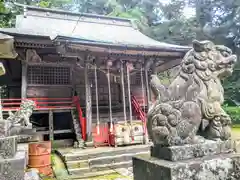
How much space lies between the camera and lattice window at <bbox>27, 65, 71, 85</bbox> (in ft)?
28.8

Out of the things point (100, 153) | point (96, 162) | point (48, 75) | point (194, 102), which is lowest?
point (96, 162)

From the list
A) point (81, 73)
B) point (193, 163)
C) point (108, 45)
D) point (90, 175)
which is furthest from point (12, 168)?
point (81, 73)

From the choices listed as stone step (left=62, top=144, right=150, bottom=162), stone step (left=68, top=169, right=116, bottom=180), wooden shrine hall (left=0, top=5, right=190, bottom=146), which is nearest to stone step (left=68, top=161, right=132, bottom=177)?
stone step (left=68, top=169, right=116, bottom=180)

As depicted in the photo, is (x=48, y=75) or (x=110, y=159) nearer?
(x=110, y=159)

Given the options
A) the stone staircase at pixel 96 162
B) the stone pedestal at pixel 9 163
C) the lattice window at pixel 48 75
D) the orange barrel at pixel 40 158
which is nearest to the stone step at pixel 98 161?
the stone staircase at pixel 96 162

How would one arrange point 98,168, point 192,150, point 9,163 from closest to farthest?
point 192,150
point 9,163
point 98,168

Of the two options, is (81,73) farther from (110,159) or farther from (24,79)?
(110,159)

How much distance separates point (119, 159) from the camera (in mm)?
5949

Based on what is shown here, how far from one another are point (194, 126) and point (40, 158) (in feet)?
14.6

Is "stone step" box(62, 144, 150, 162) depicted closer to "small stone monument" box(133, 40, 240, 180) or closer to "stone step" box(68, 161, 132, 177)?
"stone step" box(68, 161, 132, 177)

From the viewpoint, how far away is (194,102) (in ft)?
6.84

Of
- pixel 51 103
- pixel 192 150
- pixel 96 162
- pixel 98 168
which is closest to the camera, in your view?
pixel 192 150

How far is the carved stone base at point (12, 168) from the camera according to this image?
2287 millimetres

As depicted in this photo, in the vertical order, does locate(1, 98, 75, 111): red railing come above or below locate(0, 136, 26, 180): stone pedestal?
above
